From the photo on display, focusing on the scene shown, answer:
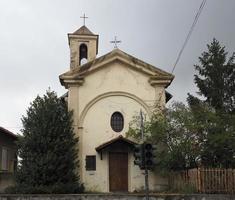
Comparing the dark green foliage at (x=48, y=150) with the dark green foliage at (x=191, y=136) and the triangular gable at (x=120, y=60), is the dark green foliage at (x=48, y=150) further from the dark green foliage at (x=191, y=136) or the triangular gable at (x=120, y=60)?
the dark green foliage at (x=191, y=136)

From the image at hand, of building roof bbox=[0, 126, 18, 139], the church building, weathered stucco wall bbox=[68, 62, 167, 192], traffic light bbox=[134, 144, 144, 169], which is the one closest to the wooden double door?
the church building

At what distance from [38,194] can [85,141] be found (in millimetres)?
6052

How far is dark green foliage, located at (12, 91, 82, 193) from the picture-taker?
26.5 meters

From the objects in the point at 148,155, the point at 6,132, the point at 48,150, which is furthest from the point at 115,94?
the point at 148,155

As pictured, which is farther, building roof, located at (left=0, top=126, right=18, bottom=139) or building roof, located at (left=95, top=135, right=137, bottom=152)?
building roof, located at (left=0, top=126, right=18, bottom=139)

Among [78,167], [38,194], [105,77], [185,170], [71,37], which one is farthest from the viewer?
[71,37]

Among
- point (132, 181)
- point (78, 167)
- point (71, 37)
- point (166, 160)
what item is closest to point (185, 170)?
point (166, 160)

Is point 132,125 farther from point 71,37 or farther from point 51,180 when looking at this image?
point 71,37

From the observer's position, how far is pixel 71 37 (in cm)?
3528

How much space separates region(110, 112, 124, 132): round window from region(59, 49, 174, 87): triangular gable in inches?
126

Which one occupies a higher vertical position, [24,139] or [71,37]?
[71,37]

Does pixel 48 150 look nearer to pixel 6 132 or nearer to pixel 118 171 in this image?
pixel 118 171

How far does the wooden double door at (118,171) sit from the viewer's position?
95.9ft

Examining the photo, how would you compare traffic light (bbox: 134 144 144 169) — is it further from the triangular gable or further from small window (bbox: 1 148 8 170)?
small window (bbox: 1 148 8 170)
